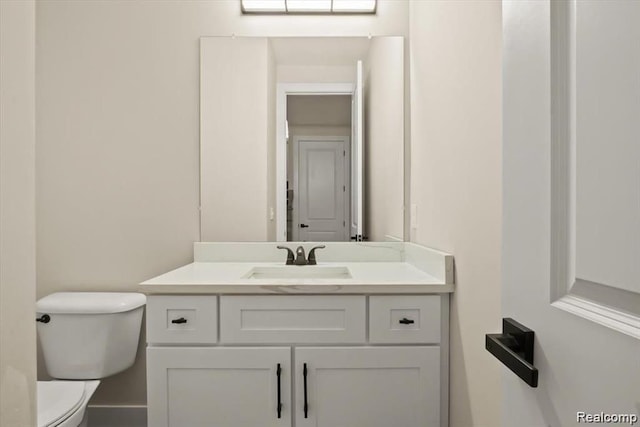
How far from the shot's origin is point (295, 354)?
143 cm

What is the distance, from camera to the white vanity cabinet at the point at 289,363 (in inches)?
56.0

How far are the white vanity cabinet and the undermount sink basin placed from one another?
41cm

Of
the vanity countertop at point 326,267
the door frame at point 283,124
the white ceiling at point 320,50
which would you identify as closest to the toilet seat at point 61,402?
the vanity countertop at point 326,267

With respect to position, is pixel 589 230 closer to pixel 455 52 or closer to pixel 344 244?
pixel 455 52

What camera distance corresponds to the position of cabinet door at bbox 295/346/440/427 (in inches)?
56.1

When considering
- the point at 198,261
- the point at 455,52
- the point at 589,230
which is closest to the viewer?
the point at 589,230

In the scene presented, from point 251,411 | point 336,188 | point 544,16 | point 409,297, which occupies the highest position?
point 544,16

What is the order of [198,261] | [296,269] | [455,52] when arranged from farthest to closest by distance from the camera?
[198,261] → [296,269] → [455,52]

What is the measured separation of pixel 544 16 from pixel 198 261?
180 cm

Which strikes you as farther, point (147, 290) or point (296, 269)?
point (296, 269)

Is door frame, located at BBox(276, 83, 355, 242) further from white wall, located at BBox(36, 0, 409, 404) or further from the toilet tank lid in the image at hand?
the toilet tank lid

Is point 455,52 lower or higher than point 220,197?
higher

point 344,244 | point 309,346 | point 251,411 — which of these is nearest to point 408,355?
point 309,346

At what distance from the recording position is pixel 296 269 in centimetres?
186
